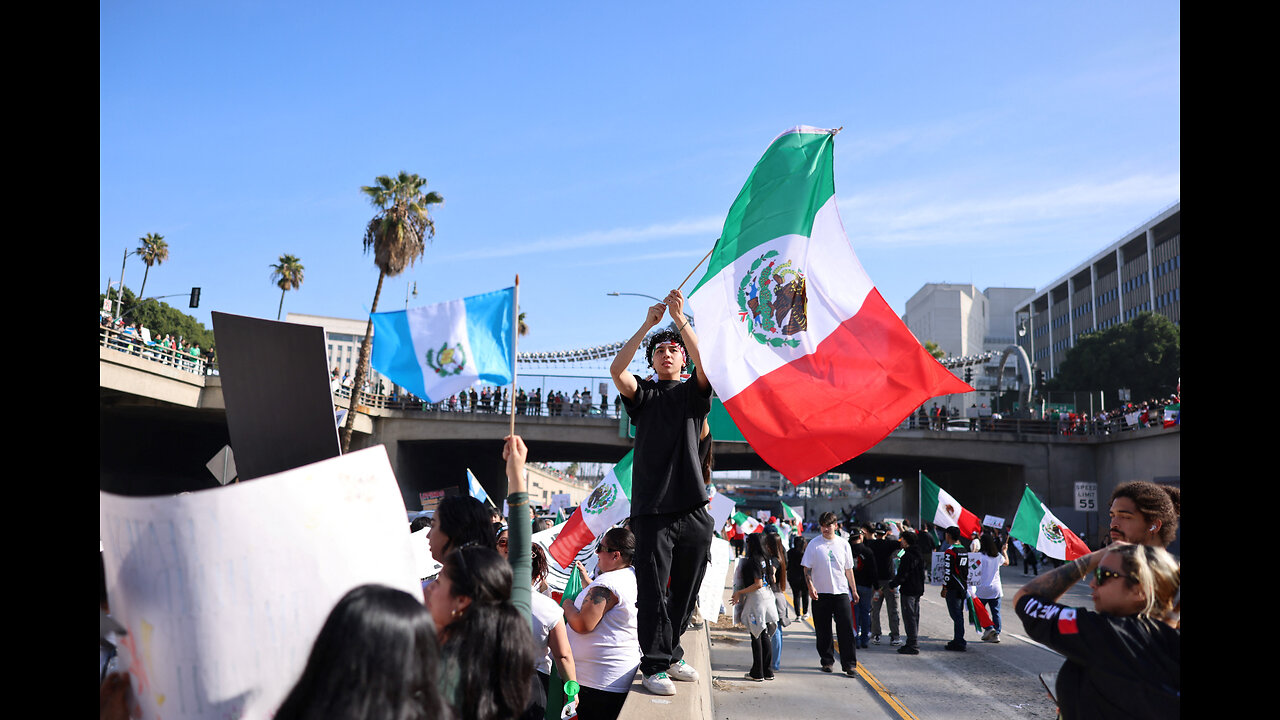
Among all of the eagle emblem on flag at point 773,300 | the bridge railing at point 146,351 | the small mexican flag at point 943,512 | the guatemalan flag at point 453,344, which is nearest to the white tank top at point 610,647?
the guatemalan flag at point 453,344

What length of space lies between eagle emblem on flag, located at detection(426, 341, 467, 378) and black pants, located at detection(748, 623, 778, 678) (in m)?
6.42

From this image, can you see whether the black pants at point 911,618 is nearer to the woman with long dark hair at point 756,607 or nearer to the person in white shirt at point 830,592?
the person in white shirt at point 830,592

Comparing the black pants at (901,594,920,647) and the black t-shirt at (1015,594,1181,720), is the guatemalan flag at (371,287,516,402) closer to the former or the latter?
the black t-shirt at (1015,594,1181,720)

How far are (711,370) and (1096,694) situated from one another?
3.08m

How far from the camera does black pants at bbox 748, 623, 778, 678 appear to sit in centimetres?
1032

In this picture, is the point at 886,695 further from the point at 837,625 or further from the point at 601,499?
the point at 601,499

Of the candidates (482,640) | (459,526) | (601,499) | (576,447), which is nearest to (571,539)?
(601,499)

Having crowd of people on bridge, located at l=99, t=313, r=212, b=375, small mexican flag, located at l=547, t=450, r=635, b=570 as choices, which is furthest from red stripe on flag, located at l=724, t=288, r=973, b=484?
crowd of people on bridge, located at l=99, t=313, r=212, b=375

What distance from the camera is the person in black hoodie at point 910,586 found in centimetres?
1280

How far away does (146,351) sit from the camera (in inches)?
1213
